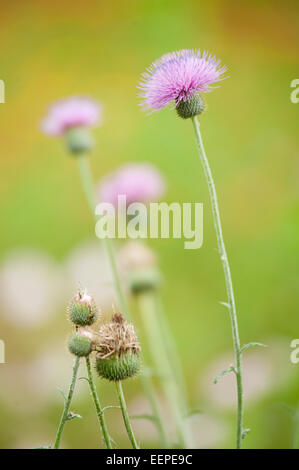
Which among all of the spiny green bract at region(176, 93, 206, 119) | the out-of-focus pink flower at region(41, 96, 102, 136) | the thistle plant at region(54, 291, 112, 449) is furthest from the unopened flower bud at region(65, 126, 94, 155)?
the thistle plant at region(54, 291, 112, 449)

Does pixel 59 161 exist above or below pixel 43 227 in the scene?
above

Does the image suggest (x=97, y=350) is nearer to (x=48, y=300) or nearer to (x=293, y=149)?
(x=48, y=300)

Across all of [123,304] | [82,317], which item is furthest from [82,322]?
[123,304]

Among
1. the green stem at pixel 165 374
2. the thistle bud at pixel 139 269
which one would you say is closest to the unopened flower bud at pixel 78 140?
the thistle bud at pixel 139 269

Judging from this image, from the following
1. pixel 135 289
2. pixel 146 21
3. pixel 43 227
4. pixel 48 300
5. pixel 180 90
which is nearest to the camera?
pixel 180 90

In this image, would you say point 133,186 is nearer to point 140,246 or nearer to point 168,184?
point 140,246

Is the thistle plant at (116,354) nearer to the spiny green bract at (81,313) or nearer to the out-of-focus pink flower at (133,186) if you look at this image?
the spiny green bract at (81,313)
